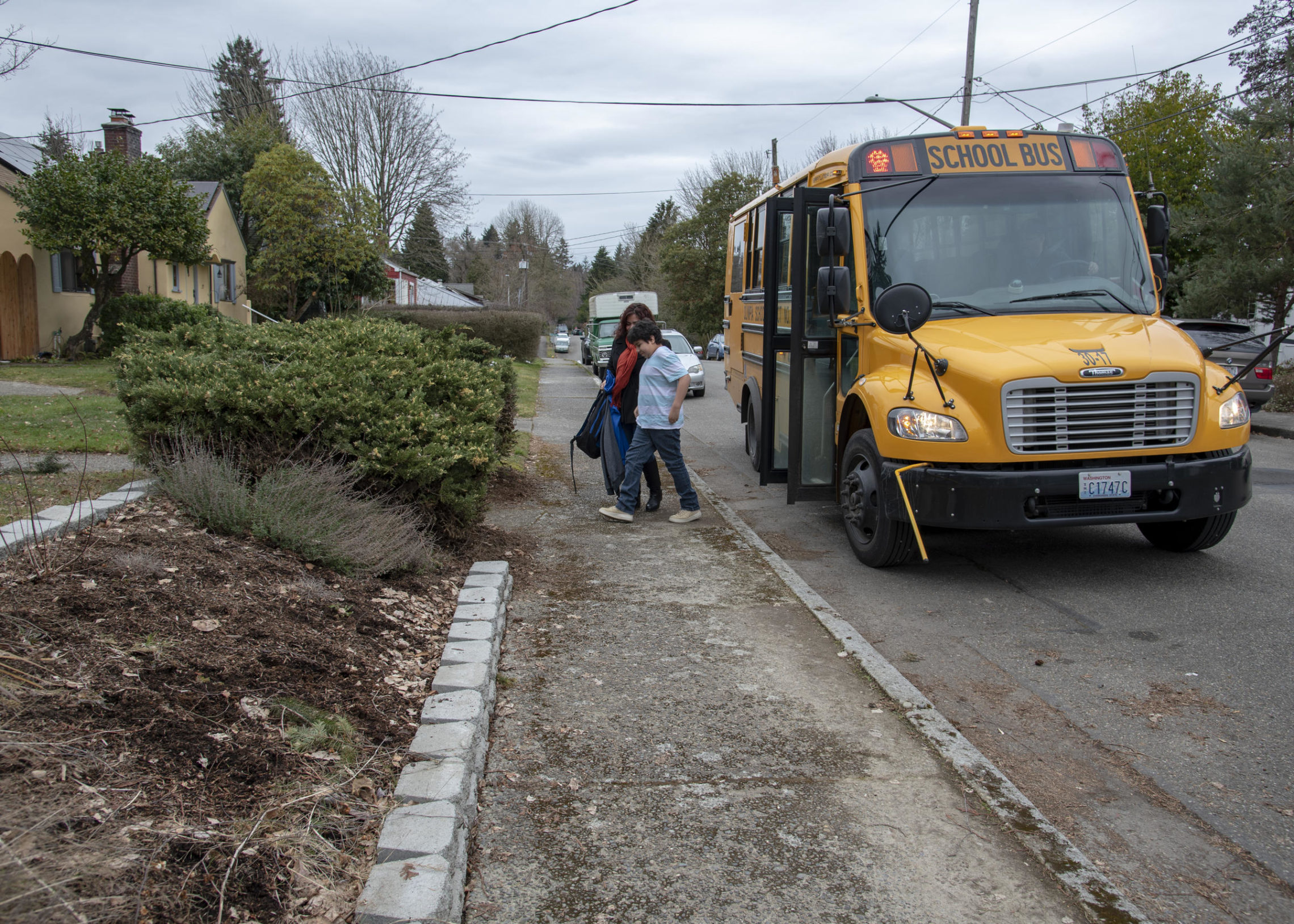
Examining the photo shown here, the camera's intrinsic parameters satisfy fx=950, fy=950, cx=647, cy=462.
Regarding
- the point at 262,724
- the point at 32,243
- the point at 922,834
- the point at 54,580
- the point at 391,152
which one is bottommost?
the point at 922,834

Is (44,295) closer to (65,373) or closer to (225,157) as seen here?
(65,373)

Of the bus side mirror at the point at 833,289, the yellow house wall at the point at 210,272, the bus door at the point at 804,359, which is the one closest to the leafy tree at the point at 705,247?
the yellow house wall at the point at 210,272

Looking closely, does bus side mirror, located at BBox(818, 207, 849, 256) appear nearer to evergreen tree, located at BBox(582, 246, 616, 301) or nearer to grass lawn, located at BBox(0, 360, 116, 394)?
grass lawn, located at BBox(0, 360, 116, 394)

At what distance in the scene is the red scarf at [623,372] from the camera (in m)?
8.01

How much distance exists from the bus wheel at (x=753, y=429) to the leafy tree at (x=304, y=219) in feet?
76.1

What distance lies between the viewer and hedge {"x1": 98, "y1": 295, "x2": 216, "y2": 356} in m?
20.9

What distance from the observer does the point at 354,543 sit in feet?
16.6

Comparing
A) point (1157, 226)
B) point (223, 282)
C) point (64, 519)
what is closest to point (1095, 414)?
point (1157, 226)

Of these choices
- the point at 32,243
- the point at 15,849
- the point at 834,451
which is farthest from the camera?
the point at 32,243

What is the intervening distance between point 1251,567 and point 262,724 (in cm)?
619

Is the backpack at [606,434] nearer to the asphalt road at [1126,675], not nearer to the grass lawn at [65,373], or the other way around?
the asphalt road at [1126,675]

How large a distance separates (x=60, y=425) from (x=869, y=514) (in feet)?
27.9

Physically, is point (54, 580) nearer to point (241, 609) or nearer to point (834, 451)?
point (241, 609)

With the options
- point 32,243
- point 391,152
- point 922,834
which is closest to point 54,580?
point 922,834
